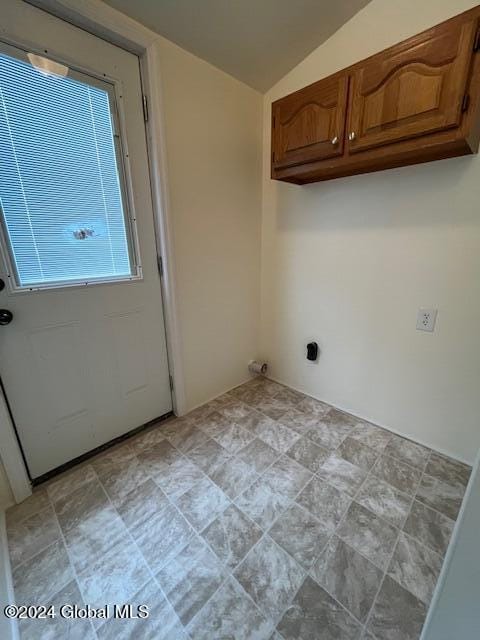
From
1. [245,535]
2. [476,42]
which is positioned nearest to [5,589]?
[245,535]

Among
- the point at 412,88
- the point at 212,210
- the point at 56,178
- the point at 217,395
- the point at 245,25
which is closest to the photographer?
the point at 412,88

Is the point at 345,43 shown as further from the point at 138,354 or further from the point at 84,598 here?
the point at 84,598

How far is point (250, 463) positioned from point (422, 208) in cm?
171

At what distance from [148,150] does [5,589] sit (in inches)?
80.4

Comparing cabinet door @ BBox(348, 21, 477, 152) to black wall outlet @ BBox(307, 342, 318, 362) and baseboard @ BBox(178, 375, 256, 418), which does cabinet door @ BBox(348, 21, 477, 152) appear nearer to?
black wall outlet @ BBox(307, 342, 318, 362)

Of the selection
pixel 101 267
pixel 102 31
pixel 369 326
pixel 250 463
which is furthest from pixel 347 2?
pixel 250 463

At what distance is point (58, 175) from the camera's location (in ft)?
4.15

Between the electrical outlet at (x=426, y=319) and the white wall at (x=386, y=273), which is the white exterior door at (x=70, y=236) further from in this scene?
the electrical outlet at (x=426, y=319)

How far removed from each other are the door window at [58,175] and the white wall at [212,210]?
36cm

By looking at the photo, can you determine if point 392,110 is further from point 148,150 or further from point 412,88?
point 148,150

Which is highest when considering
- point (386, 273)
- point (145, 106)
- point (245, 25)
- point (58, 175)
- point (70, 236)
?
point (245, 25)

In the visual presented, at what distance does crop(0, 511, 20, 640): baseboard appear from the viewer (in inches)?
33.7

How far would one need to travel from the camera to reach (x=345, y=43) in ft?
5.06

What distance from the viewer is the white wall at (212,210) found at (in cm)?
161
